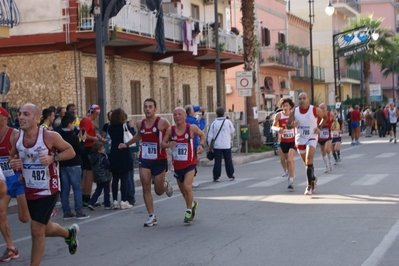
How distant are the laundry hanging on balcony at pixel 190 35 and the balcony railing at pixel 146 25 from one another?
0.18 m

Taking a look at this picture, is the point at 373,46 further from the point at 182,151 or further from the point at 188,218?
the point at 188,218

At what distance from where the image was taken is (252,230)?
1078cm

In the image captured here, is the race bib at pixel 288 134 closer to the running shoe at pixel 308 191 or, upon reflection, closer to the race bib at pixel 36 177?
the running shoe at pixel 308 191

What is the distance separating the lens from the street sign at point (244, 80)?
29859 millimetres

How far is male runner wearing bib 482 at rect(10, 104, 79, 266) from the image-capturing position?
26.9ft

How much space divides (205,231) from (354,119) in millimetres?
26583

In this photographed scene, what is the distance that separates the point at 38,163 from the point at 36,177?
155mm

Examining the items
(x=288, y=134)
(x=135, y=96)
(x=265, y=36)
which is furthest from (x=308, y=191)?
(x=265, y=36)

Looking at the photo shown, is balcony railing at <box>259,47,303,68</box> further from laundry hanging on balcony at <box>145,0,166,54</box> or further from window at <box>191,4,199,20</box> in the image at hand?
laundry hanging on balcony at <box>145,0,166,54</box>

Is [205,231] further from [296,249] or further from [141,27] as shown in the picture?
[141,27]

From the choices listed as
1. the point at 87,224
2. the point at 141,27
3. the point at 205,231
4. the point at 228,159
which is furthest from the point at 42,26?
the point at 205,231

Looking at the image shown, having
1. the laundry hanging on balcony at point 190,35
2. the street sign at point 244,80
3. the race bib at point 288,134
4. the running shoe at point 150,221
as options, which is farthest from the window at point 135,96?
the running shoe at point 150,221

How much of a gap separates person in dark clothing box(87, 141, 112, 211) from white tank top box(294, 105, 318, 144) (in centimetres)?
386

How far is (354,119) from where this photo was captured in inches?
1435
